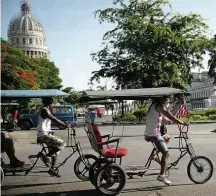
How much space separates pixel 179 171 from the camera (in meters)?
9.38

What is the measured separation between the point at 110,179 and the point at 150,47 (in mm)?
33382

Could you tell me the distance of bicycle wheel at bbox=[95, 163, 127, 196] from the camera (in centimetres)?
714

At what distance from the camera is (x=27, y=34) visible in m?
134

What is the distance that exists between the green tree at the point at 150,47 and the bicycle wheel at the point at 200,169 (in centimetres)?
3172

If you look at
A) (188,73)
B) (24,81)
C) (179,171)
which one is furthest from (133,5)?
(179,171)

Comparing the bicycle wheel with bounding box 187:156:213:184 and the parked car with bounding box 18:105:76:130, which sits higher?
the parked car with bounding box 18:105:76:130

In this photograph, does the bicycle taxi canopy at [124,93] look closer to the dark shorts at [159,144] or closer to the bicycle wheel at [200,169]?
the dark shorts at [159,144]

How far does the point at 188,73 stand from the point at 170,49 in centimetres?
406

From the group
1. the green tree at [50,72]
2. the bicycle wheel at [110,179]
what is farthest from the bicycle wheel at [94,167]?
the green tree at [50,72]

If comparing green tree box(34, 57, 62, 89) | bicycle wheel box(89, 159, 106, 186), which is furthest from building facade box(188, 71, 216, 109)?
bicycle wheel box(89, 159, 106, 186)

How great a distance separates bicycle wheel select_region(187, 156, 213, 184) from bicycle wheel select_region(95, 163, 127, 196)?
1.57 meters

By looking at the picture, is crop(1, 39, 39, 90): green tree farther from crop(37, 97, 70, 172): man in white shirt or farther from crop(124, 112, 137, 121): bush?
crop(37, 97, 70, 172): man in white shirt

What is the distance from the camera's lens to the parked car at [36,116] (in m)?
31.4

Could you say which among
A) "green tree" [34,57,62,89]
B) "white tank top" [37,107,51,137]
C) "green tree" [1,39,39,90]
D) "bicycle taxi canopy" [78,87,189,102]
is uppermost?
"green tree" [34,57,62,89]
